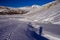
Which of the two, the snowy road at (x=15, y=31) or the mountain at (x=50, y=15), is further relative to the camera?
the mountain at (x=50, y=15)

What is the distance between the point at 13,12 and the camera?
42.3 meters

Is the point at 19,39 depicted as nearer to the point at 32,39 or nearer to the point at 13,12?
the point at 32,39

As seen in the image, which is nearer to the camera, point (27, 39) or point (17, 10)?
point (27, 39)

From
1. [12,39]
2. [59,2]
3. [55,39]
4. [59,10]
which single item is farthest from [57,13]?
[12,39]

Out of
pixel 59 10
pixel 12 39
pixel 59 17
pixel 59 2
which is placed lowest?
pixel 12 39

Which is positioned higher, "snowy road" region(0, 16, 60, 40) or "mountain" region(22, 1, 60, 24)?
"mountain" region(22, 1, 60, 24)

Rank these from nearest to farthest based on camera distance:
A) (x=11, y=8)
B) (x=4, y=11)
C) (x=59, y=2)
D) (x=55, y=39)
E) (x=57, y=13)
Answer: (x=55, y=39) → (x=57, y=13) → (x=59, y=2) → (x=4, y=11) → (x=11, y=8)

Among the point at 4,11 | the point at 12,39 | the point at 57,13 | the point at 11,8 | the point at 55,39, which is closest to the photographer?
the point at 12,39

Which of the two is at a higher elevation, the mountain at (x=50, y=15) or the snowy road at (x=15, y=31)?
the mountain at (x=50, y=15)

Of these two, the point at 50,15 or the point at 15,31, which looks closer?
the point at 15,31

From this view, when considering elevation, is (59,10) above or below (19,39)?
above

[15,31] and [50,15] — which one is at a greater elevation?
[50,15]

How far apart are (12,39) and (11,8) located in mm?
36646

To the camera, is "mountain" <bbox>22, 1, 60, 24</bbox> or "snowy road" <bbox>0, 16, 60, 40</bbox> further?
"mountain" <bbox>22, 1, 60, 24</bbox>
